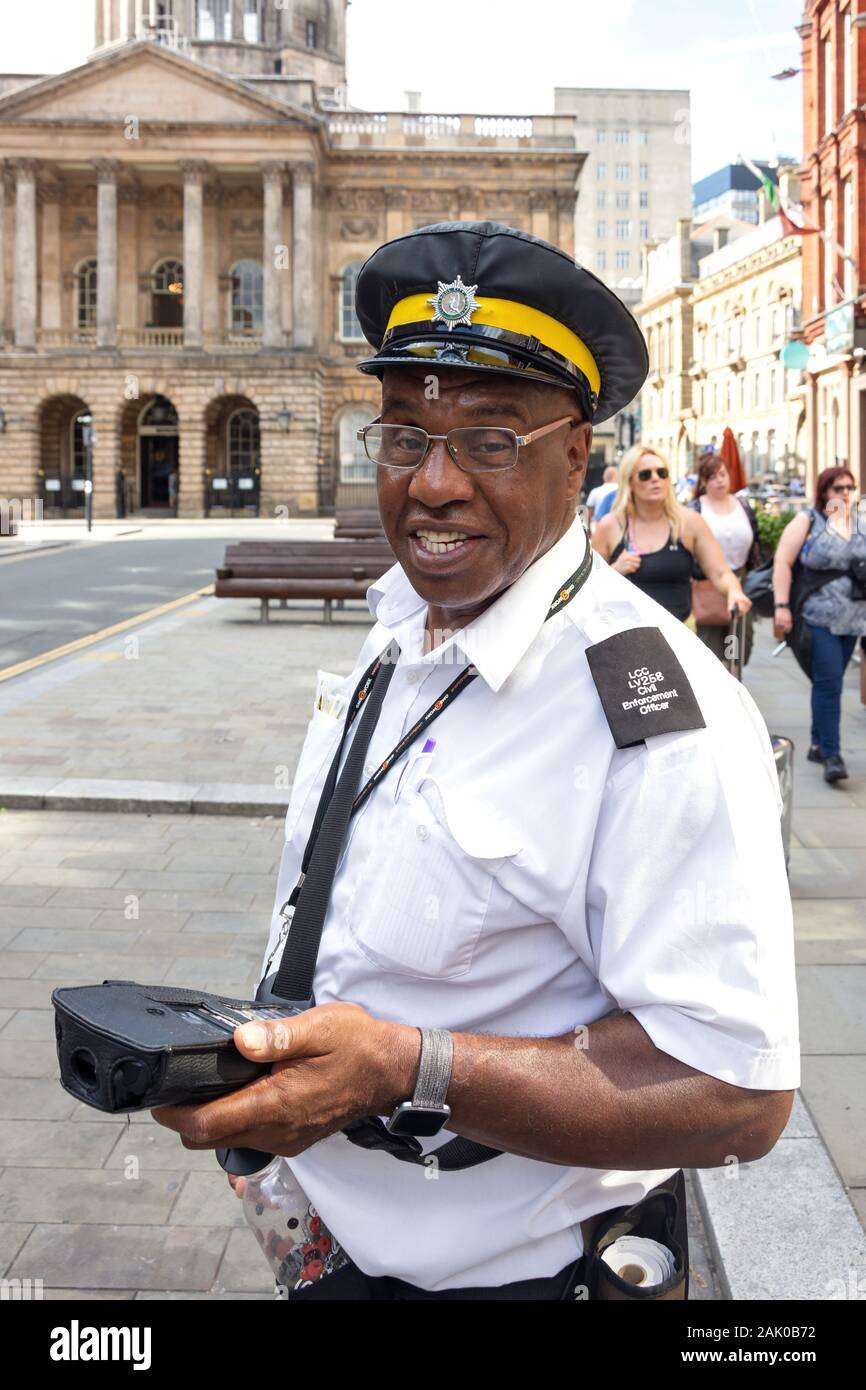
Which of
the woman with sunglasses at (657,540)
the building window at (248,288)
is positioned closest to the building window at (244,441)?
the building window at (248,288)

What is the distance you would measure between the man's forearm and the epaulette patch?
0.29 m

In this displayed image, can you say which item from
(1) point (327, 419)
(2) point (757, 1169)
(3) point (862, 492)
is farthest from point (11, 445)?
(2) point (757, 1169)

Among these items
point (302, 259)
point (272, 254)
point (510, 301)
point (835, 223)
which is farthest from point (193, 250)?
point (510, 301)

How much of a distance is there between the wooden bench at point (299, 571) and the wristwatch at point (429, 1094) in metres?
14.6

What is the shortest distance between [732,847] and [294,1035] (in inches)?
17.9

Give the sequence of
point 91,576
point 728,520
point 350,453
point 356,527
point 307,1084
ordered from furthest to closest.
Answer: point 350,453 → point 356,527 → point 91,576 → point 728,520 → point 307,1084

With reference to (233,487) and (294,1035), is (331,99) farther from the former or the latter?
(294,1035)

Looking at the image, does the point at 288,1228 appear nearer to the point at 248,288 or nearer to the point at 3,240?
the point at 248,288

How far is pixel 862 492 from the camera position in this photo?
1094 inches

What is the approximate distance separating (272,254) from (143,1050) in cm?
5602

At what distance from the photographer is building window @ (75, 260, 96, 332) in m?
57.0

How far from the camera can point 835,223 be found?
100 feet
